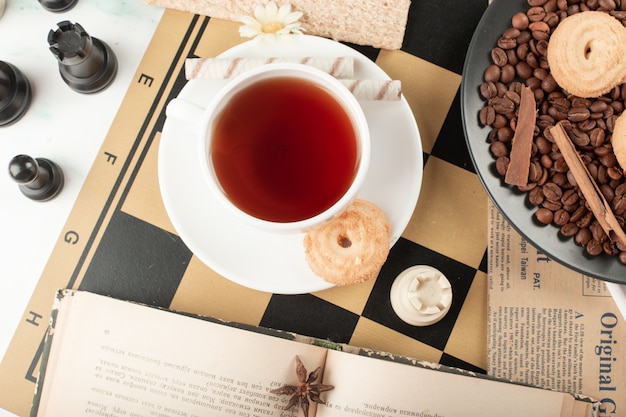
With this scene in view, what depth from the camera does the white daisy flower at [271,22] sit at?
0.84 m

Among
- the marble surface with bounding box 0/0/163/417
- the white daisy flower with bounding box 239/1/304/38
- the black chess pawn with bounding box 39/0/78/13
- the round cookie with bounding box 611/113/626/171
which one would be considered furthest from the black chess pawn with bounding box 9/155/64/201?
the round cookie with bounding box 611/113/626/171

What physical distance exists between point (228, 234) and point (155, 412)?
12.9 inches

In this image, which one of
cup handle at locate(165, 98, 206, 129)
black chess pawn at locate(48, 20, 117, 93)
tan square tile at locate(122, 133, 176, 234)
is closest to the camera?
cup handle at locate(165, 98, 206, 129)

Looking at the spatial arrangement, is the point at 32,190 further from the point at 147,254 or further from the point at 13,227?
the point at 147,254

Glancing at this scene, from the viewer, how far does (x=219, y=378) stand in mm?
865

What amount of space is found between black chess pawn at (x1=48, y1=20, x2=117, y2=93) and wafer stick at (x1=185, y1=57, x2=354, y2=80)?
0.67ft

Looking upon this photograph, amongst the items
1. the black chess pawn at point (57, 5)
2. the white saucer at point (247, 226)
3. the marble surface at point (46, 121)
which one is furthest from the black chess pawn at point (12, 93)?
the white saucer at point (247, 226)

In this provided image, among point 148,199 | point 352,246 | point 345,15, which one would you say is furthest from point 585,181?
point 148,199

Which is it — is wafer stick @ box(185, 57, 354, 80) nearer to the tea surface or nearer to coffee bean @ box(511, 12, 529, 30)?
the tea surface

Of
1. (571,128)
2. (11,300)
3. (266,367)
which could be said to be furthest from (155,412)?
(571,128)

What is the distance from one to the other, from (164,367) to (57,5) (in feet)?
2.14

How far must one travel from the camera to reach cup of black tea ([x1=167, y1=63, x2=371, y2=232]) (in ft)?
2.31

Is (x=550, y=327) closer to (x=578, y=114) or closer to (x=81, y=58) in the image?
(x=578, y=114)

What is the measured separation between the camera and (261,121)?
0.78 meters
